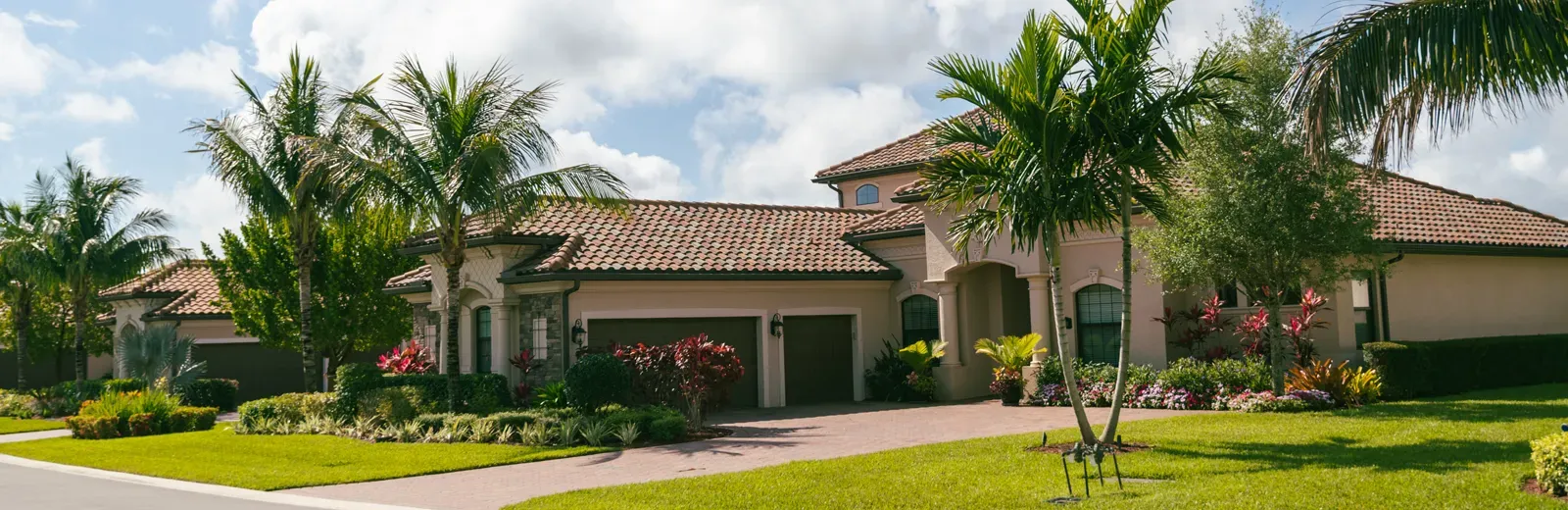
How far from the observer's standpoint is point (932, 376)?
22953 mm

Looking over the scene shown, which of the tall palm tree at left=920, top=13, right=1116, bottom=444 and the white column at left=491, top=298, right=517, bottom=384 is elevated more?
the tall palm tree at left=920, top=13, right=1116, bottom=444

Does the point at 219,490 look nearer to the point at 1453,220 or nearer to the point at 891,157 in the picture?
the point at 891,157

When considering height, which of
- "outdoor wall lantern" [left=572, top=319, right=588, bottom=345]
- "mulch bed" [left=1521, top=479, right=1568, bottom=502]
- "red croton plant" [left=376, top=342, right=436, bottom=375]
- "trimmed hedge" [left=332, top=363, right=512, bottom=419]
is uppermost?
"outdoor wall lantern" [left=572, top=319, right=588, bottom=345]

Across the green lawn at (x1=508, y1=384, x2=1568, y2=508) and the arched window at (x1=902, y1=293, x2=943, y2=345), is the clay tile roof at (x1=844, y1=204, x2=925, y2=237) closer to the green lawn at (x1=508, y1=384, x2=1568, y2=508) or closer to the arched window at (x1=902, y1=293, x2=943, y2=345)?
the arched window at (x1=902, y1=293, x2=943, y2=345)

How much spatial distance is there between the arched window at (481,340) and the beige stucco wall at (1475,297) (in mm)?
16741

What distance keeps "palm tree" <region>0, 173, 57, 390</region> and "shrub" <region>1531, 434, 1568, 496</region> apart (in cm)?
3274

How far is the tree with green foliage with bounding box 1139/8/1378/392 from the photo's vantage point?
53.7ft

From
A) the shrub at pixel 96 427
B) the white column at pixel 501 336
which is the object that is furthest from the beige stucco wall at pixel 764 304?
the shrub at pixel 96 427

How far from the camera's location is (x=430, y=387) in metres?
19.7

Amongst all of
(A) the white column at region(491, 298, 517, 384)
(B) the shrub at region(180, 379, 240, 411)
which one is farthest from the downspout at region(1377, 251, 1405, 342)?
(B) the shrub at region(180, 379, 240, 411)

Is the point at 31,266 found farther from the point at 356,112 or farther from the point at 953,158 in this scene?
the point at 953,158

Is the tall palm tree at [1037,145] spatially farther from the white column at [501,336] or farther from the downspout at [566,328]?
the white column at [501,336]

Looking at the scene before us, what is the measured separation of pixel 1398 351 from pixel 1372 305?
2862 millimetres

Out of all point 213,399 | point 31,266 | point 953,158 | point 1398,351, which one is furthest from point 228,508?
point 31,266
